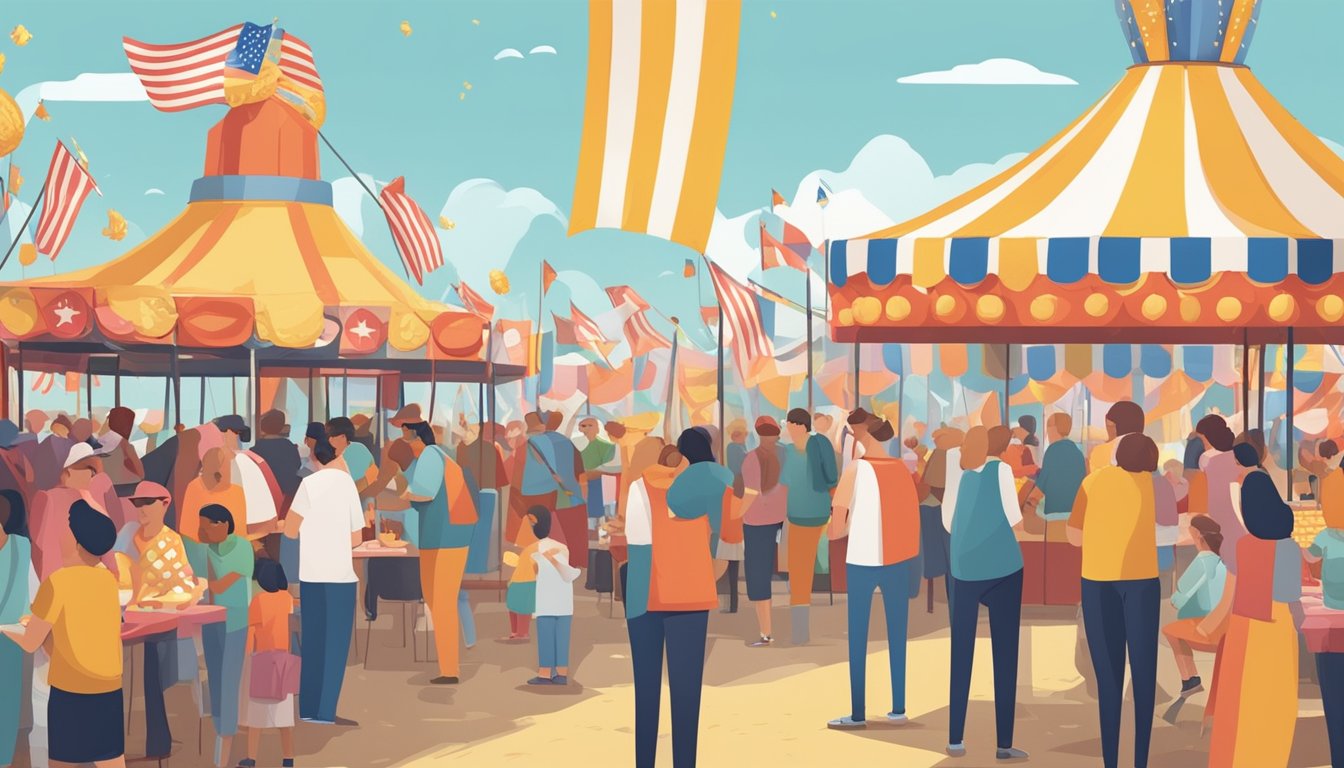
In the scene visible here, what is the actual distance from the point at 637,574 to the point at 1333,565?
3.33 m

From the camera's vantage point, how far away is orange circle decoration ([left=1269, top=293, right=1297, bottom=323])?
9.09m

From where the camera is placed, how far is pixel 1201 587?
10.2 metres

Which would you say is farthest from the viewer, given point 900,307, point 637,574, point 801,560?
point 801,560

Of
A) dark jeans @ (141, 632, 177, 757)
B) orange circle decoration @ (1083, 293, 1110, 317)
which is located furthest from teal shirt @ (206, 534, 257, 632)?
orange circle decoration @ (1083, 293, 1110, 317)

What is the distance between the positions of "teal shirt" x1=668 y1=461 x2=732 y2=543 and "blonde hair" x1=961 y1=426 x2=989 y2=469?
1728 millimetres

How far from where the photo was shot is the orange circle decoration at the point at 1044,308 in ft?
30.9

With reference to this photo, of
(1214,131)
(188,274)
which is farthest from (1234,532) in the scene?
(188,274)

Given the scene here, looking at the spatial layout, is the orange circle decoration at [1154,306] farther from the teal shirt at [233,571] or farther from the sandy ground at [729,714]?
the teal shirt at [233,571]

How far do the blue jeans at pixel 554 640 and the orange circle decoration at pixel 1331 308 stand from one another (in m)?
5.52

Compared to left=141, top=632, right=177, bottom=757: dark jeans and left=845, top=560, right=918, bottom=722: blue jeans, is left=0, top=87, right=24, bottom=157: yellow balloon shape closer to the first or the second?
left=141, top=632, right=177, bottom=757: dark jeans

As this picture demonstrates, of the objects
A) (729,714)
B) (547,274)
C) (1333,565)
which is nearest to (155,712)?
(729,714)

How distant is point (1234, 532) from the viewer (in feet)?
31.8

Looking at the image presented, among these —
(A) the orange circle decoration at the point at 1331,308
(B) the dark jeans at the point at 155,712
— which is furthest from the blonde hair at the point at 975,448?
(B) the dark jeans at the point at 155,712

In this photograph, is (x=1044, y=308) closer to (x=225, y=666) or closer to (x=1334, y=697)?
(x=1334, y=697)
